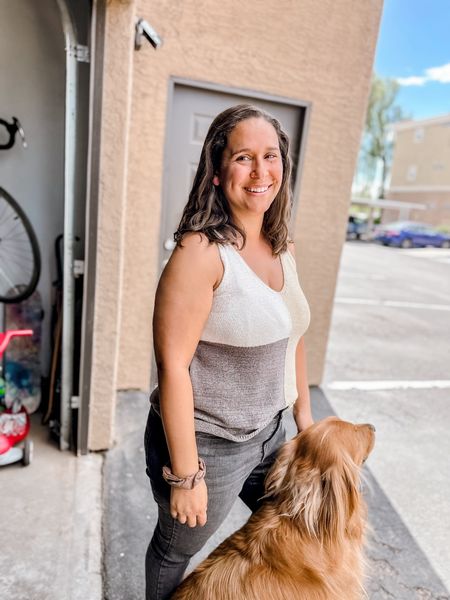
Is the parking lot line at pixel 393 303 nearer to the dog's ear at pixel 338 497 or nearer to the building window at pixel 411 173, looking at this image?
the dog's ear at pixel 338 497

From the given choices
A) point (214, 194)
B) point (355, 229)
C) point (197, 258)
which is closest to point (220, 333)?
point (197, 258)

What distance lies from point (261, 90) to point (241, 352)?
8.95 ft

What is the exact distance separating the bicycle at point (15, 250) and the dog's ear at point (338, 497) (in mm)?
2627

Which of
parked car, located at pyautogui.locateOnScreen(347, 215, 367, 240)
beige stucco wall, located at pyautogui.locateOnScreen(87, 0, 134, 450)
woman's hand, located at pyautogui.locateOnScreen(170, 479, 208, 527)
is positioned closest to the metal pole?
beige stucco wall, located at pyautogui.locateOnScreen(87, 0, 134, 450)

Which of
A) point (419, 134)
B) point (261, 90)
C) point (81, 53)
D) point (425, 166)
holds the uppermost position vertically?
point (419, 134)

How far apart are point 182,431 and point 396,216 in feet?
114

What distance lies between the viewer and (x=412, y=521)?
8.40 feet

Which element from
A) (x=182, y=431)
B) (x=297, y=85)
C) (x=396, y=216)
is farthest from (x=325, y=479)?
(x=396, y=216)

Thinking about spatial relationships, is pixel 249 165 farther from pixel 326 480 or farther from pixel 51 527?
pixel 51 527

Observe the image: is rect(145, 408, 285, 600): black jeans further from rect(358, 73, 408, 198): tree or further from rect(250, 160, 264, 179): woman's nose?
rect(358, 73, 408, 198): tree

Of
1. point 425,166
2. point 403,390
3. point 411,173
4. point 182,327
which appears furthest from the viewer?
point 411,173

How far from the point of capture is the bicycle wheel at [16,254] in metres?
3.13

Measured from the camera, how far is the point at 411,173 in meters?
33.1

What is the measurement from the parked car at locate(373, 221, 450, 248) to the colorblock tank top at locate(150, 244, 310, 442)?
21753 mm
